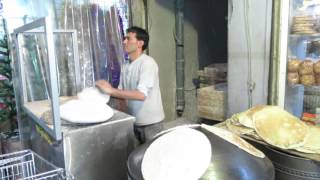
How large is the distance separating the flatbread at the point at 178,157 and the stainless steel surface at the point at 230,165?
28mm

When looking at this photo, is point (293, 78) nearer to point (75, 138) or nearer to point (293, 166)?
point (293, 166)

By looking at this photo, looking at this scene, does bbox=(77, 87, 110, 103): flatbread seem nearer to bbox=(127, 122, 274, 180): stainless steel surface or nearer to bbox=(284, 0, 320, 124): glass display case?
bbox=(127, 122, 274, 180): stainless steel surface

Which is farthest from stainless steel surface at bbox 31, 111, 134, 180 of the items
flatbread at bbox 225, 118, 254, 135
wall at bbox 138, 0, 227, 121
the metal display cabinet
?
wall at bbox 138, 0, 227, 121

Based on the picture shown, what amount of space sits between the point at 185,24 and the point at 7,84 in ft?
7.66

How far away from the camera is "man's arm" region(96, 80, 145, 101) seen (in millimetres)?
1728

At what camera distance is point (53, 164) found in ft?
4.69

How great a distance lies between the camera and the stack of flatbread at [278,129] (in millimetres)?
1517

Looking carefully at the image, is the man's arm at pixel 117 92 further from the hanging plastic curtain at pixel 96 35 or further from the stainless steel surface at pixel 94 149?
the hanging plastic curtain at pixel 96 35

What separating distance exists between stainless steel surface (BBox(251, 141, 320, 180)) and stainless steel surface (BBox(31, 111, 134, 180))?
801 millimetres

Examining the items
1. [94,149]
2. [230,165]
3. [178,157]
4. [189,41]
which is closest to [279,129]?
[230,165]

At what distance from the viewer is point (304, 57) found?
238 centimetres

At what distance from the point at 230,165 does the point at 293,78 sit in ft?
4.98

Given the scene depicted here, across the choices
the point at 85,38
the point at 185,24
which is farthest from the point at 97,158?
the point at 185,24

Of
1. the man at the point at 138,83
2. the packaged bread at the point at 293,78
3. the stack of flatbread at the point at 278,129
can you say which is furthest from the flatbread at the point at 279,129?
the man at the point at 138,83
